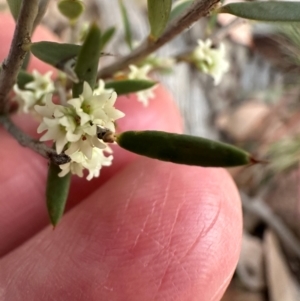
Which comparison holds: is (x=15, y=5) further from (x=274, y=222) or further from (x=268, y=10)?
(x=274, y=222)

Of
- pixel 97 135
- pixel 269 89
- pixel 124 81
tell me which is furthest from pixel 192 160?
pixel 269 89

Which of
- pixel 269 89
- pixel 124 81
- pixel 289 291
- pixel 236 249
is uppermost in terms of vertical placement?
pixel 124 81

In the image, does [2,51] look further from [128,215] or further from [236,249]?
[236,249]

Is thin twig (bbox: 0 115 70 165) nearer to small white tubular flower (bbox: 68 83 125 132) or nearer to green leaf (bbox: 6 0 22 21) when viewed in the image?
small white tubular flower (bbox: 68 83 125 132)

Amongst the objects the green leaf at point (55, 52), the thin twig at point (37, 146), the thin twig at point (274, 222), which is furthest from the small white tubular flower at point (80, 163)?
the thin twig at point (274, 222)

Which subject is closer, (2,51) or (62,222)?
(62,222)

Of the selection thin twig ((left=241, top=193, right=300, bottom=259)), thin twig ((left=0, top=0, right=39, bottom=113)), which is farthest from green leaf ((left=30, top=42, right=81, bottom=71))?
thin twig ((left=241, top=193, right=300, bottom=259))

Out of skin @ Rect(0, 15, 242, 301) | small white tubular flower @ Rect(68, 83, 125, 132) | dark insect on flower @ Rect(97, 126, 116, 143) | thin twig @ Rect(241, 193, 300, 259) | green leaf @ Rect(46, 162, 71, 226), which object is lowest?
thin twig @ Rect(241, 193, 300, 259)

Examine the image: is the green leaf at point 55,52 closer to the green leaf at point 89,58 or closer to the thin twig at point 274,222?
the green leaf at point 89,58
